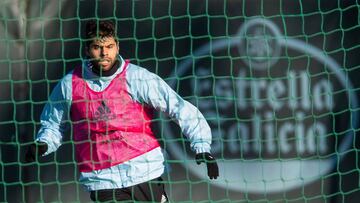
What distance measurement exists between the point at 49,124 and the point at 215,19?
1.40 m

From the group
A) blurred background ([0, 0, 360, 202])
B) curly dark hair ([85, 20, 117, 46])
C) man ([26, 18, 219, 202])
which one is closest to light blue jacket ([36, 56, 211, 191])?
man ([26, 18, 219, 202])

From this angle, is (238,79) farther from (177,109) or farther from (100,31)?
(100,31)

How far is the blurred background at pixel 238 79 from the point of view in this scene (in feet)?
21.9

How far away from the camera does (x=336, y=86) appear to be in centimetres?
668

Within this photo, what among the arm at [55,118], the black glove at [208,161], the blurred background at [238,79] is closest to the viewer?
the black glove at [208,161]

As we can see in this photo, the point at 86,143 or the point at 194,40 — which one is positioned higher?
the point at 194,40

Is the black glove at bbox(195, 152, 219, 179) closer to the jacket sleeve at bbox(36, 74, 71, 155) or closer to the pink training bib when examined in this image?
the pink training bib

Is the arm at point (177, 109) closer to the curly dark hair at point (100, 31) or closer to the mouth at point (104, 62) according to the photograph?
the mouth at point (104, 62)

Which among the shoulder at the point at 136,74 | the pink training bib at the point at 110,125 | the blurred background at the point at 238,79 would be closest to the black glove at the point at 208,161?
the pink training bib at the point at 110,125

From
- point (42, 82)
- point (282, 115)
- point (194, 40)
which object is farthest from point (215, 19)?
point (42, 82)

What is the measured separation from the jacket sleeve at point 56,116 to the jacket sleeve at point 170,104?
361 millimetres

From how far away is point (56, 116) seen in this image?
5.82 m

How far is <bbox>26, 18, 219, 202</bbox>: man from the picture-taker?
18.6ft

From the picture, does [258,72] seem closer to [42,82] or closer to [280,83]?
[280,83]
